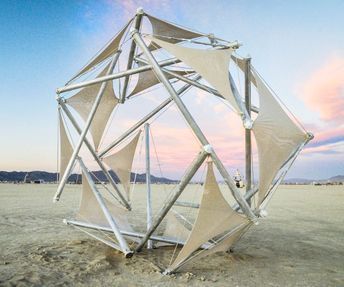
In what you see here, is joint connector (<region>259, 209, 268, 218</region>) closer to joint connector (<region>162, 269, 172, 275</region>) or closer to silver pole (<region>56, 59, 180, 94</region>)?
joint connector (<region>162, 269, 172, 275</region>)

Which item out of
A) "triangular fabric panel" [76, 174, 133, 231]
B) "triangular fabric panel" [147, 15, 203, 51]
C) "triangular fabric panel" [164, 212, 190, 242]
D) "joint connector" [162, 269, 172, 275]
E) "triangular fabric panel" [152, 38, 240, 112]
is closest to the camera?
"triangular fabric panel" [152, 38, 240, 112]

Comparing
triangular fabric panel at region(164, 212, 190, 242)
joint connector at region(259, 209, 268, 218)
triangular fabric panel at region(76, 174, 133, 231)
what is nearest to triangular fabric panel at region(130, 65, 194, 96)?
triangular fabric panel at region(76, 174, 133, 231)

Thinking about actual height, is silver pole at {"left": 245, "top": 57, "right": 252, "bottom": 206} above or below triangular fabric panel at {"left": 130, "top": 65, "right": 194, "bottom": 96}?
below

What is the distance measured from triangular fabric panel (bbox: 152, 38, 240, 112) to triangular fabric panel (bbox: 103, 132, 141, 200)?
5919mm

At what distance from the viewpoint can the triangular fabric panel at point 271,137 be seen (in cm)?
935

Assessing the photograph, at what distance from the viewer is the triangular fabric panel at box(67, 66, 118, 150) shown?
1304 centimetres

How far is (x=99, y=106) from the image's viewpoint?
1391 centimetres

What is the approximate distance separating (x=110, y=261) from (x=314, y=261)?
6684mm

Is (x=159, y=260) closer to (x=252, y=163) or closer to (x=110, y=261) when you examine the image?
(x=110, y=261)

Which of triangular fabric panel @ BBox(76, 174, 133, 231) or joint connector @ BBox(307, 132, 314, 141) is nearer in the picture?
joint connector @ BBox(307, 132, 314, 141)

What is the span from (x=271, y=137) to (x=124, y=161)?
724 centimetres

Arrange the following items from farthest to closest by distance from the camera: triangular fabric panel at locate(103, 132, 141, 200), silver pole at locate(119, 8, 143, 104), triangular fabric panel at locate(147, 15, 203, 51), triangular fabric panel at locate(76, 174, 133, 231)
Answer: triangular fabric panel at locate(103, 132, 141, 200) → triangular fabric panel at locate(147, 15, 203, 51) → triangular fabric panel at locate(76, 174, 133, 231) → silver pole at locate(119, 8, 143, 104)

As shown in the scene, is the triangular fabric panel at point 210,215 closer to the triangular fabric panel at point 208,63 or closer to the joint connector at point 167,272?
the joint connector at point 167,272

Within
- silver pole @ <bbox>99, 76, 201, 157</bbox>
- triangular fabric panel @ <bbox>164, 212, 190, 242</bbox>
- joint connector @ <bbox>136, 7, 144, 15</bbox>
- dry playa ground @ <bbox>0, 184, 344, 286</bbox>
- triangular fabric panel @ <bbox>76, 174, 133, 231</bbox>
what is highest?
joint connector @ <bbox>136, 7, 144, 15</bbox>
